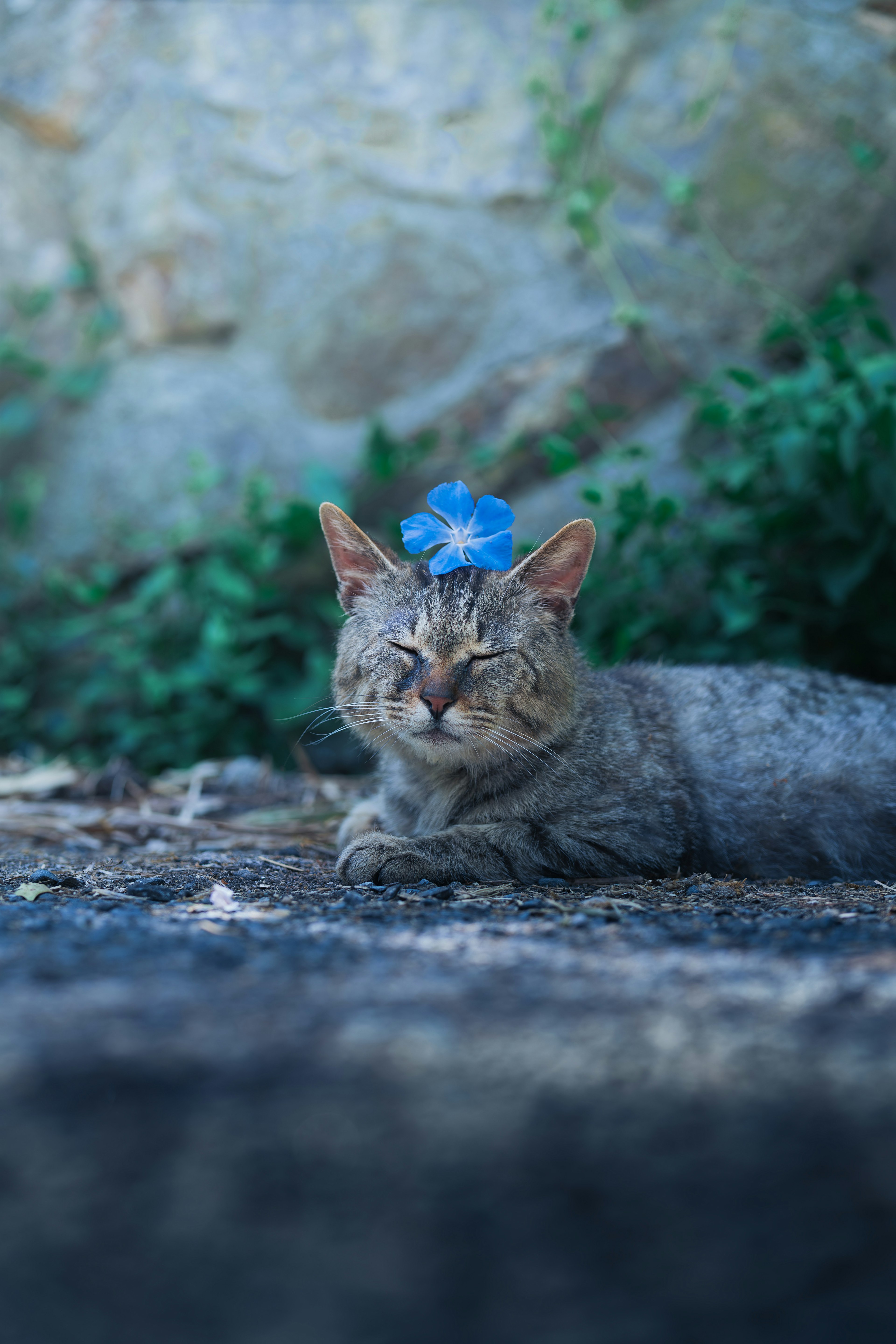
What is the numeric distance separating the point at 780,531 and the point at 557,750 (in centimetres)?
217

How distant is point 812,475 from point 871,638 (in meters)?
0.92

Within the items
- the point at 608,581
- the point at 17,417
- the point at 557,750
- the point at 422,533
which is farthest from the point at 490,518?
the point at 17,417

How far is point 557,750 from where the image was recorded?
339cm

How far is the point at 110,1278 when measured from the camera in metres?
1.04

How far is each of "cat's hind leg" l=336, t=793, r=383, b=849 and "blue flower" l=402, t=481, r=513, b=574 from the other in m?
0.95

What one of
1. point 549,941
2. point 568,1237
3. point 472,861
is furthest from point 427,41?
point 568,1237

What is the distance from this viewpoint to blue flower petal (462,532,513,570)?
332 cm

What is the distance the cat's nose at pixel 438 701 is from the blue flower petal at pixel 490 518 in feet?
2.03

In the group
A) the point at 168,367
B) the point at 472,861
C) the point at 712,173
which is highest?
the point at 712,173

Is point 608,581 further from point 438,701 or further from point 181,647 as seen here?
point 181,647

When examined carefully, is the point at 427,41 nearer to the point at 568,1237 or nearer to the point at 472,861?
the point at 472,861

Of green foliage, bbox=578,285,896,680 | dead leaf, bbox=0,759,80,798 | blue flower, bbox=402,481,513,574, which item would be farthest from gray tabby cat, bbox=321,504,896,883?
dead leaf, bbox=0,759,80,798

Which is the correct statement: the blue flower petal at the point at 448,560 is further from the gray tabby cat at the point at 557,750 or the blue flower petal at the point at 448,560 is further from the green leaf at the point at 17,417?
the green leaf at the point at 17,417

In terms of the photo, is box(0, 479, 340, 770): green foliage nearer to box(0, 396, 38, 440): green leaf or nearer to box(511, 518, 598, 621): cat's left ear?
box(0, 396, 38, 440): green leaf
